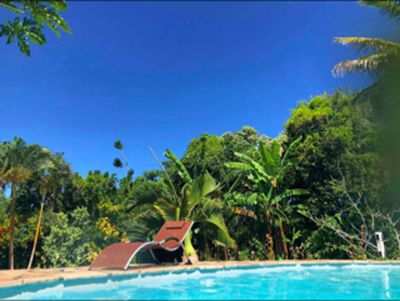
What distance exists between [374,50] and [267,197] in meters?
6.54

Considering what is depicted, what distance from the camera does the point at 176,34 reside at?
12094 mm

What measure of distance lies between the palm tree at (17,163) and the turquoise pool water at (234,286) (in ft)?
34.3

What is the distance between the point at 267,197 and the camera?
44.7ft

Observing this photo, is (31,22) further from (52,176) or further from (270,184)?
(52,176)

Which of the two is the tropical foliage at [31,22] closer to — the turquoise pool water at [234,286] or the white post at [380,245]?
the turquoise pool water at [234,286]

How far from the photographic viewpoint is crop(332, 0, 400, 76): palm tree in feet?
27.6

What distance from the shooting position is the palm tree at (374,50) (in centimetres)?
842

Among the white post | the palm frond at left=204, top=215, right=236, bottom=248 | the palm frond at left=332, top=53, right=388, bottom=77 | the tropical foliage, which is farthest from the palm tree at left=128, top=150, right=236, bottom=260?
the tropical foliage

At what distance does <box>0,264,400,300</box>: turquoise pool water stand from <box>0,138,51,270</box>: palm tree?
1045 centimetres

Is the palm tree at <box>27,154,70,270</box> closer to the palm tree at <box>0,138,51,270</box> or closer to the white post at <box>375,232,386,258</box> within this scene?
the palm tree at <box>0,138,51,270</box>

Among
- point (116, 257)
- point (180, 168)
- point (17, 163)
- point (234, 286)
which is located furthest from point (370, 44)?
point (17, 163)

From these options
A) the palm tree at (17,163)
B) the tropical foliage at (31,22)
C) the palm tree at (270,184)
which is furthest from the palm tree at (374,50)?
the palm tree at (17,163)

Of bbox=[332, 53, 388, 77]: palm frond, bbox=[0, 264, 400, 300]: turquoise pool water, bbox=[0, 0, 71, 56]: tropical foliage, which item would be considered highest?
bbox=[332, 53, 388, 77]: palm frond

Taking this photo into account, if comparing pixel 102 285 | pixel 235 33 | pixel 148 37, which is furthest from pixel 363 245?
pixel 148 37
